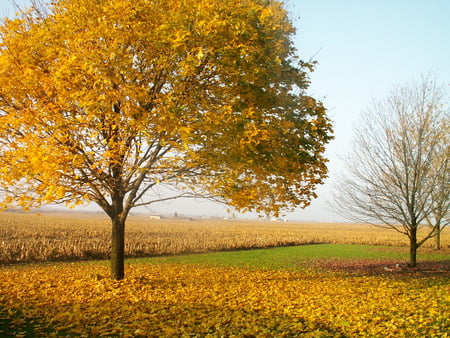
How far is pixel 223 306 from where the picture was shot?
9945 mm

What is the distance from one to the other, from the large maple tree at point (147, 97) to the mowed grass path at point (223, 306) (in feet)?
9.57

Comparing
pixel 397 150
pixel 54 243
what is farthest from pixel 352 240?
pixel 54 243

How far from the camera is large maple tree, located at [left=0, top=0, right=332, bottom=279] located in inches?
375

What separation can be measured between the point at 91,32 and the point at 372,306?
422 inches

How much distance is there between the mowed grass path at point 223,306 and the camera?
7.95 m

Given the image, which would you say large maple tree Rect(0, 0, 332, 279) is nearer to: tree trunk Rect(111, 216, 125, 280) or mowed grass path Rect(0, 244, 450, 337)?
tree trunk Rect(111, 216, 125, 280)

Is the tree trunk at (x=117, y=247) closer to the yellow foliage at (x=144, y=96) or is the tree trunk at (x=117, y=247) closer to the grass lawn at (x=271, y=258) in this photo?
the yellow foliage at (x=144, y=96)

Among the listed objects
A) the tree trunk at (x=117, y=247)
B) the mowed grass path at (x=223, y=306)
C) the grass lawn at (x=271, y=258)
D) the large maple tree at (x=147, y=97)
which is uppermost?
the large maple tree at (x=147, y=97)

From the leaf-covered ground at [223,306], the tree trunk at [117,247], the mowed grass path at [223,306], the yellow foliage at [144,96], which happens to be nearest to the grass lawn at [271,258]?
the mowed grass path at [223,306]

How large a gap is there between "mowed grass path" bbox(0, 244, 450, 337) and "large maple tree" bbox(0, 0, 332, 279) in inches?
115

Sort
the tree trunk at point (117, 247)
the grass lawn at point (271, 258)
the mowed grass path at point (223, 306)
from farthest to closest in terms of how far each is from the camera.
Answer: the grass lawn at point (271, 258) → the tree trunk at point (117, 247) → the mowed grass path at point (223, 306)

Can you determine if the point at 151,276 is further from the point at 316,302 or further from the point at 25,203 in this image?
the point at 316,302

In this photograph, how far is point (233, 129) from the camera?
986cm

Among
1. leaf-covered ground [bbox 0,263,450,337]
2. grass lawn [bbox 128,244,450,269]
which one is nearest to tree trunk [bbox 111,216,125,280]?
leaf-covered ground [bbox 0,263,450,337]
